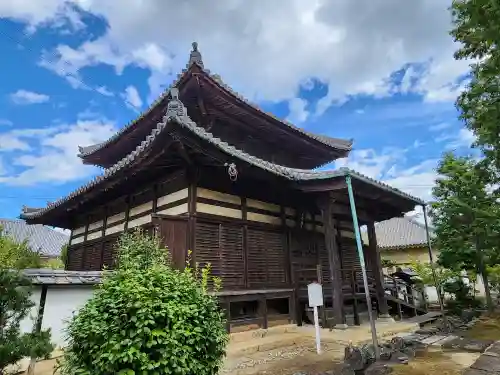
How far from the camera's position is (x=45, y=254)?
→ 32125 mm

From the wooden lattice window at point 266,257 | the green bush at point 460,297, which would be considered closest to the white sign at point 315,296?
the wooden lattice window at point 266,257

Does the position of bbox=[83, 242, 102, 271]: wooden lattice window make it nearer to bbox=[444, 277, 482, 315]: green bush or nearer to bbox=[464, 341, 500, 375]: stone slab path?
bbox=[464, 341, 500, 375]: stone slab path

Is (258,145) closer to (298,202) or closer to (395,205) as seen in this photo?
(298,202)

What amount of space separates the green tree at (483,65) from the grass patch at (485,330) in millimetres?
4173

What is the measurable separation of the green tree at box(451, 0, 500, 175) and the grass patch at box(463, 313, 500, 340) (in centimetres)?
417

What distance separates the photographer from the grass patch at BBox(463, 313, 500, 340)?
886 centimetres

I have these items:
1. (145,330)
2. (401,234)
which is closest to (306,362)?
(145,330)

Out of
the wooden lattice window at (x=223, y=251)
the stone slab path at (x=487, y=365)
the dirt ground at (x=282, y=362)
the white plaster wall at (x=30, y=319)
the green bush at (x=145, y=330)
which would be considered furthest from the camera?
the wooden lattice window at (x=223, y=251)

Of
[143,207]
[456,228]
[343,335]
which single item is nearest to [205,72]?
[143,207]

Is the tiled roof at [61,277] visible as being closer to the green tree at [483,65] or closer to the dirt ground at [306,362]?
the dirt ground at [306,362]

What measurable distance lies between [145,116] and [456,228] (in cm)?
1330

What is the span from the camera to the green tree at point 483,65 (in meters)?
5.81

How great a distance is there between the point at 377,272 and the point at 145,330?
33.2 feet

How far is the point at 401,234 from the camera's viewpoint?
29094 mm
